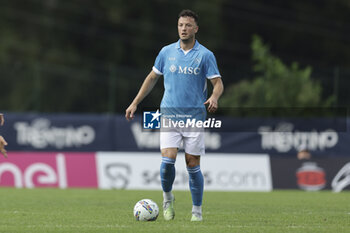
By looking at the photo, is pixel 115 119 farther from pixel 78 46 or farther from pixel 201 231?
pixel 78 46

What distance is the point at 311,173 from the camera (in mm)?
20172

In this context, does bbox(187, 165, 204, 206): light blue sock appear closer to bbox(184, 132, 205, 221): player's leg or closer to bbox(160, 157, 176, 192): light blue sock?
bbox(184, 132, 205, 221): player's leg

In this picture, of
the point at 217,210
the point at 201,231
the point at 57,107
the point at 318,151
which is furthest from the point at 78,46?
the point at 201,231

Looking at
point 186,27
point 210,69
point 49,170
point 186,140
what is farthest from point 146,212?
point 49,170

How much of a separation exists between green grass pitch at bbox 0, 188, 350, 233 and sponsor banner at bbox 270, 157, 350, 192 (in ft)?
9.26

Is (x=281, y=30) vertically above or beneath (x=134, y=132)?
above

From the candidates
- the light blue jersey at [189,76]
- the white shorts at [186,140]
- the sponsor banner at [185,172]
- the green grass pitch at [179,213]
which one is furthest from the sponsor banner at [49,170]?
the light blue jersey at [189,76]

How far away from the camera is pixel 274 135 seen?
23.4m

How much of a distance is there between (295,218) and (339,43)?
33.6m

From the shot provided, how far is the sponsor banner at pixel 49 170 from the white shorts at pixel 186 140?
1043 cm

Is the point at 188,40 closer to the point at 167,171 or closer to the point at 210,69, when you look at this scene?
the point at 210,69

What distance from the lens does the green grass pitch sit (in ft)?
32.7

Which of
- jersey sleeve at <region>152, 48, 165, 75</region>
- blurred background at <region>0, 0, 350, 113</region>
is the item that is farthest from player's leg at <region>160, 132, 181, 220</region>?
blurred background at <region>0, 0, 350, 113</region>

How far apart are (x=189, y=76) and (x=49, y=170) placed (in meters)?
11.1
